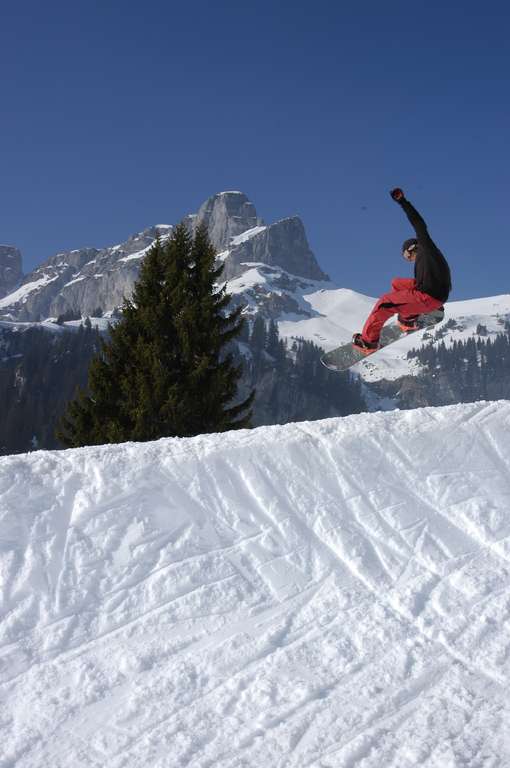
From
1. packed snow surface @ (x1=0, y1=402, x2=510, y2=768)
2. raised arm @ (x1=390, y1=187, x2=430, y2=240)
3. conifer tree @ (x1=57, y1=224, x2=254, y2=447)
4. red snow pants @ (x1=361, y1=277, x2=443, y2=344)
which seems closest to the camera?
packed snow surface @ (x1=0, y1=402, x2=510, y2=768)

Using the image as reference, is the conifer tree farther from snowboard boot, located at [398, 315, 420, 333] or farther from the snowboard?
snowboard boot, located at [398, 315, 420, 333]

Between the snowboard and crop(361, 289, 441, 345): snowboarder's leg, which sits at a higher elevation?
crop(361, 289, 441, 345): snowboarder's leg

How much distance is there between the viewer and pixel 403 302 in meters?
10.5

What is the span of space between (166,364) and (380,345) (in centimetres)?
1017

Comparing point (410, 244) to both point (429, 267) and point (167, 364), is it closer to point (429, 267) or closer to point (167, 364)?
point (429, 267)

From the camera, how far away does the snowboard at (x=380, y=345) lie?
11.0 m

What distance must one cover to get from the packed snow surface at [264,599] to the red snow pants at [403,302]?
6.03 ft

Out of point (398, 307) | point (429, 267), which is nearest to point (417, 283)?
point (429, 267)

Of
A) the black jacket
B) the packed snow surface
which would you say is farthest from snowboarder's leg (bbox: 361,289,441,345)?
the packed snow surface

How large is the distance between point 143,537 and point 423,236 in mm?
5792

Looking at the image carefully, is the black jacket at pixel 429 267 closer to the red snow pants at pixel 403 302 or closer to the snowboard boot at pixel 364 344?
the red snow pants at pixel 403 302

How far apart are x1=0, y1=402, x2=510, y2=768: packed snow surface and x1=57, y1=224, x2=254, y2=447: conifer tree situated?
10140mm

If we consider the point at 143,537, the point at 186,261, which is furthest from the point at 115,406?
the point at 143,537

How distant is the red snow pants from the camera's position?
10141 millimetres
